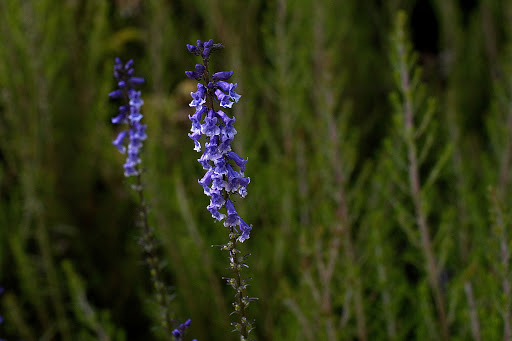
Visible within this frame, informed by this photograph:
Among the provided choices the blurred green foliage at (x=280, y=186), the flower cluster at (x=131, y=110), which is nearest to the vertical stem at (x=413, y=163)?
the blurred green foliage at (x=280, y=186)

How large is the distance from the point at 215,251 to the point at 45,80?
1.70 meters

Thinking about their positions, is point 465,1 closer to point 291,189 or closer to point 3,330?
point 291,189

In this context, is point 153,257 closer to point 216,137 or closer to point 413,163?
point 216,137

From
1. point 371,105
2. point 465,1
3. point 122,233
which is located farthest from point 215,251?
point 465,1

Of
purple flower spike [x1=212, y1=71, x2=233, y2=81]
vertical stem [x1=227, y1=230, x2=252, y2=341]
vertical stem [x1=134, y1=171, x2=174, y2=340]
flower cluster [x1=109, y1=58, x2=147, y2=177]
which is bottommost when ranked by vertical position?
vertical stem [x1=227, y1=230, x2=252, y2=341]

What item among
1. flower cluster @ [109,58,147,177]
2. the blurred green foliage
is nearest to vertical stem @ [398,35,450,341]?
the blurred green foliage

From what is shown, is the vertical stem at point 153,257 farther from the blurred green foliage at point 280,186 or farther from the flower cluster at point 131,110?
the blurred green foliage at point 280,186

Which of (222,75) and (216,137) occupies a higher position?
(222,75)

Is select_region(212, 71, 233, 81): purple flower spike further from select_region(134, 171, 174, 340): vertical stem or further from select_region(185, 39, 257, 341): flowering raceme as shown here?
select_region(134, 171, 174, 340): vertical stem

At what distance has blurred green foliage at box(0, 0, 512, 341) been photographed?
229cm

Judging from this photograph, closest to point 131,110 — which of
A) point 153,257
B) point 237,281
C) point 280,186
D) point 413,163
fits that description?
point 153,257

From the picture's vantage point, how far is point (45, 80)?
3.42 meters

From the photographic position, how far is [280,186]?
120 inches

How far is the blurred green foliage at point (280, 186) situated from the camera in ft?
7.51
